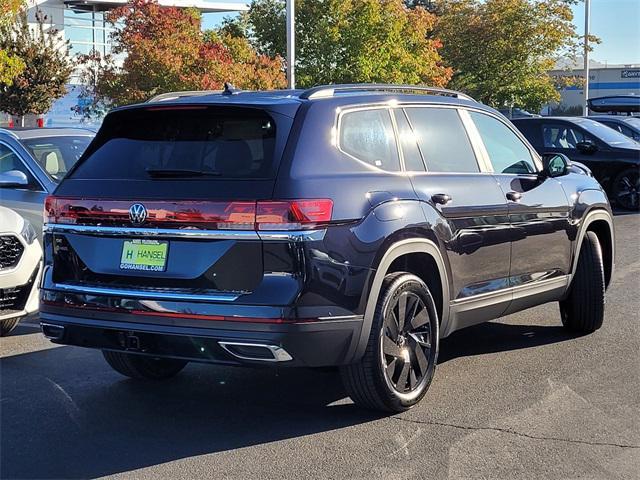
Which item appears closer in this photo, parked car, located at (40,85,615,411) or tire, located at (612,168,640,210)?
parked car, located at (40,85,615,411)

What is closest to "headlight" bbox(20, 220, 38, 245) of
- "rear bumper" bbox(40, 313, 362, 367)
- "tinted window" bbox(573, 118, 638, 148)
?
"rear bumper" bbox(40, 313, 362, 367)

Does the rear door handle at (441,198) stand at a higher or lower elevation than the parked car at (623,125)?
higher

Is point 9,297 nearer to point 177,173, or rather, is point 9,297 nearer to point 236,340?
point 177,173

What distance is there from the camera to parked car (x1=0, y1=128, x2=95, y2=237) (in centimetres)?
887

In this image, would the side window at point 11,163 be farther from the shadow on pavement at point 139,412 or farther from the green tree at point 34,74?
the green tree at point 34,74

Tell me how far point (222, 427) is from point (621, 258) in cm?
780

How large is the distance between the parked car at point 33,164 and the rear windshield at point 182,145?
3.46m

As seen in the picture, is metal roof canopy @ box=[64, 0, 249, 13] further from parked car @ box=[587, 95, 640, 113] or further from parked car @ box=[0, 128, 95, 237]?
parked car @ box=[0, 128, 95, 237]

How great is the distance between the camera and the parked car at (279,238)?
455 centimetres

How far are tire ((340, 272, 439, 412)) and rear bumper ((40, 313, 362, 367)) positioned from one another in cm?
22

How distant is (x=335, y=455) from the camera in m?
4.56

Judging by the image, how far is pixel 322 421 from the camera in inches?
202

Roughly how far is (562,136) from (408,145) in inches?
483


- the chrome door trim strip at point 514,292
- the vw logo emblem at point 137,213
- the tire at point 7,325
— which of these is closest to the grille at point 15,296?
the tire at point 7,325
